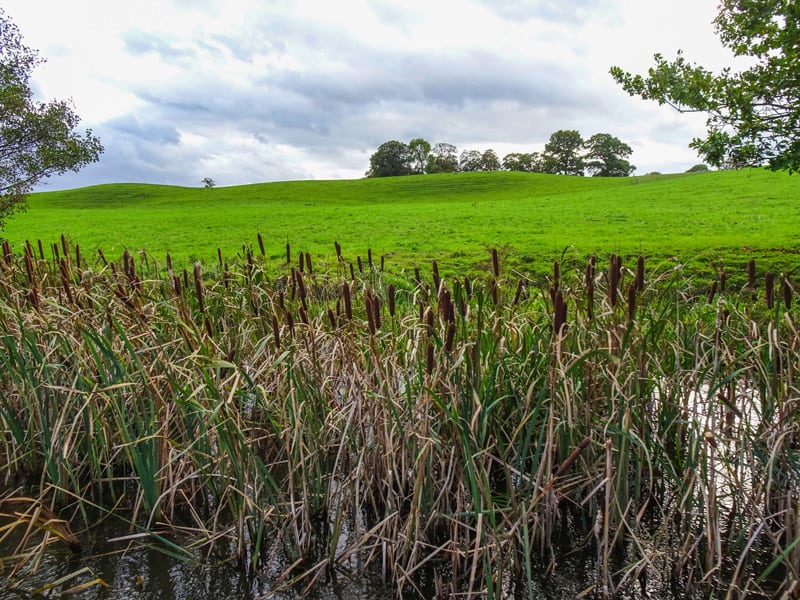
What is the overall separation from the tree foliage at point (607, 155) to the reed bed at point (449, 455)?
10084 cm

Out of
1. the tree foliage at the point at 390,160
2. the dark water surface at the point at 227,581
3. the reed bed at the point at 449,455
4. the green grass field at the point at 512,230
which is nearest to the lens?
the reed bed at the point at 449,455

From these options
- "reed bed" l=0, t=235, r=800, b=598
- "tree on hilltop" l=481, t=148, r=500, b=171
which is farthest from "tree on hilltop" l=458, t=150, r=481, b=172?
"reed bed" l=0, t=235, r=800, b=598

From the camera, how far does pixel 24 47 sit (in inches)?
566

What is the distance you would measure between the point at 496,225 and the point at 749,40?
14.0 metres

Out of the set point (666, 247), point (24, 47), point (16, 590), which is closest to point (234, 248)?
point (24, 47)

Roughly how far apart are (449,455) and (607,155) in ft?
341

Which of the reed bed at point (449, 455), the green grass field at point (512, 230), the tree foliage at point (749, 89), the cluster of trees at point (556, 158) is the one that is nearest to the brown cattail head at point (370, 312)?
the reed bed at point (449, 455)

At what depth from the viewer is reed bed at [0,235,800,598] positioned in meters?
3.21

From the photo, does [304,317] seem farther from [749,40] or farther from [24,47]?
[24,47]

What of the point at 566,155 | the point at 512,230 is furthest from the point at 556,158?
the point at 512,230

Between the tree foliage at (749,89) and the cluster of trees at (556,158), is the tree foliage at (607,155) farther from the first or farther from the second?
the tree foliage at (749,89)

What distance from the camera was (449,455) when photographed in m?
3.59

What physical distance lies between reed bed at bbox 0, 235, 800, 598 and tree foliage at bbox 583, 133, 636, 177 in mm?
100837

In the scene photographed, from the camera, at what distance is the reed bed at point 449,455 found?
3.21 m
